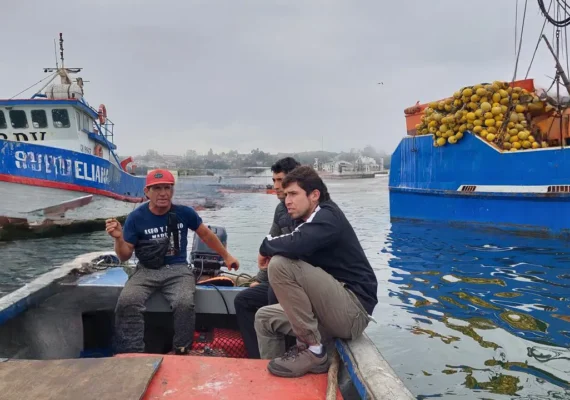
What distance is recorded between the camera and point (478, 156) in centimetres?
1187

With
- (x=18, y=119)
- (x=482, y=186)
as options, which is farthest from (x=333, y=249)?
(x=18, y=119)

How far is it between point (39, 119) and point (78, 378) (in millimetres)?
15621

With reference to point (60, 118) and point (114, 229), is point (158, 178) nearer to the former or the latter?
point (114, 229)

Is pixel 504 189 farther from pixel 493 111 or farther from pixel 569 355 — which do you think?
pixel 569 355

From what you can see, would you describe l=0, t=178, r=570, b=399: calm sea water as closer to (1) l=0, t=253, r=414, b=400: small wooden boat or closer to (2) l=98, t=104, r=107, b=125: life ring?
(1) l=0, t=253, r=414, b=400: small wooden boat

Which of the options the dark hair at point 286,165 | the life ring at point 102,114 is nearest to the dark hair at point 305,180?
the dark hair at point 286,165

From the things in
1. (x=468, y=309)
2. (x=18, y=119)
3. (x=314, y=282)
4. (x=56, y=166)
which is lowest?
(x=468, y=309)

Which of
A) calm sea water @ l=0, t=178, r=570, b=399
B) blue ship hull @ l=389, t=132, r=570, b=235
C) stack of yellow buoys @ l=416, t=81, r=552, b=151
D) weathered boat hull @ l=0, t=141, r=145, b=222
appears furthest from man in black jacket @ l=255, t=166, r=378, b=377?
weathered boat hull @ l=0, t=141, r=145, b=222

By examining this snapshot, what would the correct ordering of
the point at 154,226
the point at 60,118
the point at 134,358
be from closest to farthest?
the point at 134,358 < the point at 154,226 < the point at 60,118

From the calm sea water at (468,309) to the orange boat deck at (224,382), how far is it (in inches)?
70.1

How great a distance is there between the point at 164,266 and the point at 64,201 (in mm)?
11531

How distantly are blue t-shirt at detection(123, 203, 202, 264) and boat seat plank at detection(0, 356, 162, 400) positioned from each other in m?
1.44

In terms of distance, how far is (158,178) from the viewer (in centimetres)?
374

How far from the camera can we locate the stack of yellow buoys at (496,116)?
11.5m
